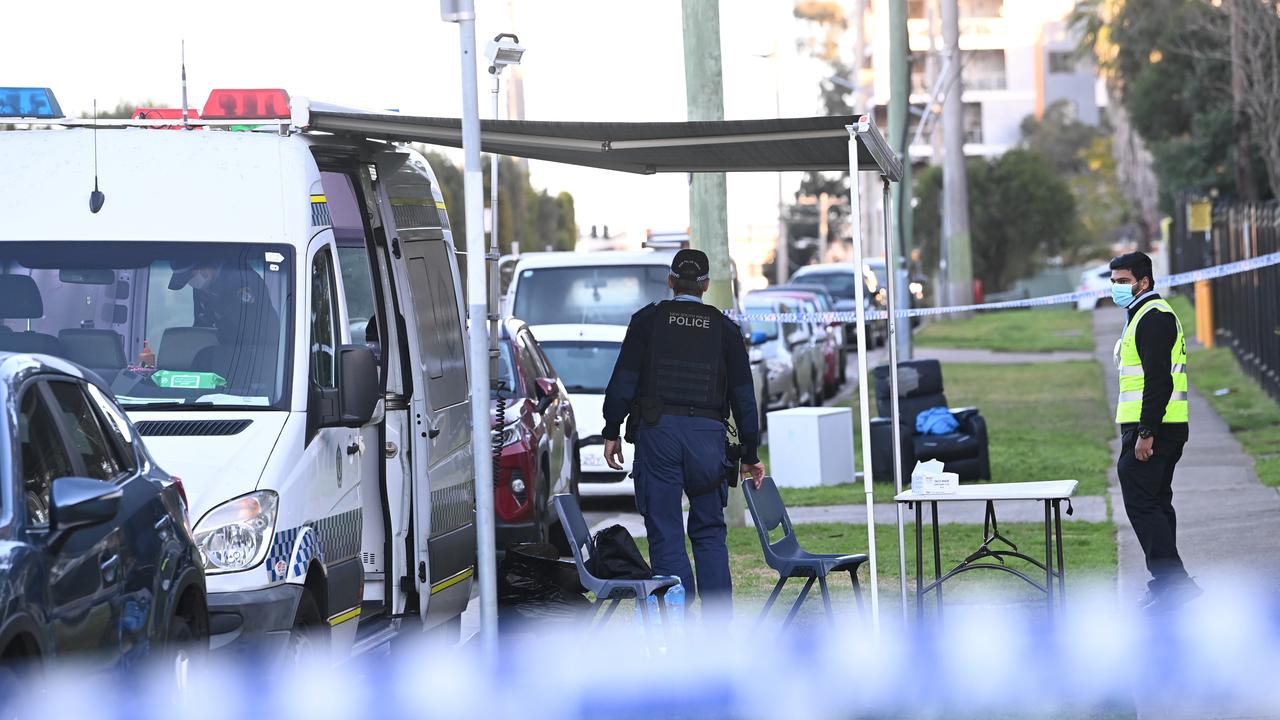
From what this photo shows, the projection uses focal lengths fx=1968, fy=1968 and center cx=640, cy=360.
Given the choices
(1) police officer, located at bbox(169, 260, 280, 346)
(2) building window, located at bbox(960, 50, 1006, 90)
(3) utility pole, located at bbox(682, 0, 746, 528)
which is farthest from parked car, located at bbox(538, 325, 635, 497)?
(2) building window, located at bbox(960, 50, 1006, 90)

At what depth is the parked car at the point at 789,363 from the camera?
23938 millimetres

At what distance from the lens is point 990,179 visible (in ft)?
242

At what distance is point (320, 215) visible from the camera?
854cm

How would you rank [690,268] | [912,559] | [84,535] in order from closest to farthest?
[84,535], [690,268], [912,559]

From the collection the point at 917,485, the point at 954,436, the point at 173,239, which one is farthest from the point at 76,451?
the point at 954,436

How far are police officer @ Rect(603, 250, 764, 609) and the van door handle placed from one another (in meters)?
3.36

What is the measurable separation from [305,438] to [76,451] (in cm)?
166

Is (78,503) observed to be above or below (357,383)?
below

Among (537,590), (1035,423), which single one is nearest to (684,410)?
(537,590)

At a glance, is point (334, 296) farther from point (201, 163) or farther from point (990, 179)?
Answer: point (990, 179)

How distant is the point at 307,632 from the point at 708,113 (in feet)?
23.4

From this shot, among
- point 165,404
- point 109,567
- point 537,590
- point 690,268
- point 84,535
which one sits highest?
point 690,268

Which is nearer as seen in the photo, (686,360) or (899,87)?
(686,360)

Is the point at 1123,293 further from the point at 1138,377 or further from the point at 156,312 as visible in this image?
the point at 156,312
